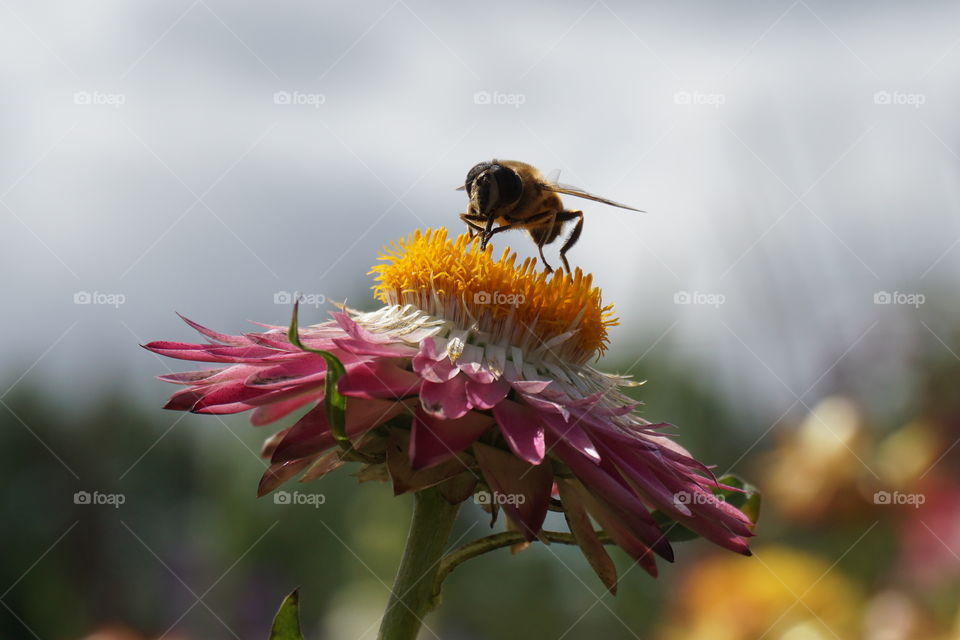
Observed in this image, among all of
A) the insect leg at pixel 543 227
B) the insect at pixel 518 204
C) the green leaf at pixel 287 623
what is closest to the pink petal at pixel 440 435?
the green leaf at pixel 287 623

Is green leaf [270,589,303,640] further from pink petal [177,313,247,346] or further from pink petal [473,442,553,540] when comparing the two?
pink petal [177,313,247,346]

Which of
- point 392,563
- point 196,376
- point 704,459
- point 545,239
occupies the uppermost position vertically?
point 545,239

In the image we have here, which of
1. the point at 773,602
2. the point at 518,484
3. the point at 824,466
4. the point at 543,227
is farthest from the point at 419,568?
the point at 824,466

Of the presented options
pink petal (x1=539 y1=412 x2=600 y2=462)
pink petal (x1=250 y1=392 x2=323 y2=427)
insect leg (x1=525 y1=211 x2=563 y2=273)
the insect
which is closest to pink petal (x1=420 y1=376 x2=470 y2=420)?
pink petal (x1=539 y1=412 x2=600 y2=462)

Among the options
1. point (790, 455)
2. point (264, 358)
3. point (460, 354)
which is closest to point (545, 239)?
point (460, 354)

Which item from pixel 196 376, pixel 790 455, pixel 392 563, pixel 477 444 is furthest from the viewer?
→ pixel 392 563

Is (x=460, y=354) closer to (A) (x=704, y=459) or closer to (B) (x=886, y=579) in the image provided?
(B) (x=886, y=579)
